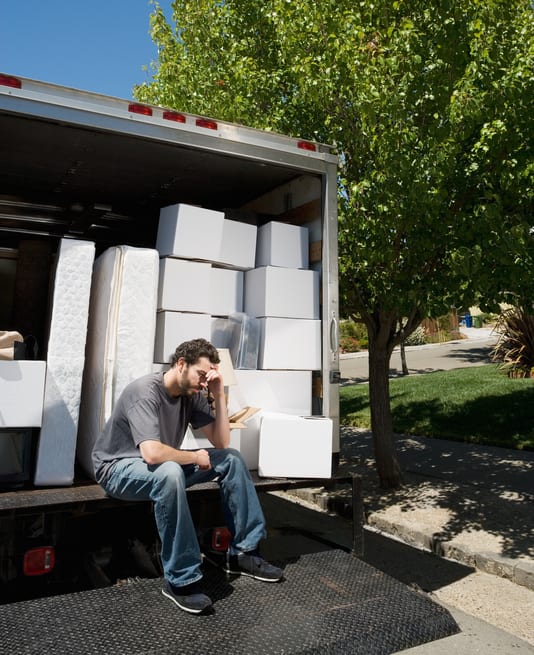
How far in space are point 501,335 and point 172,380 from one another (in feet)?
45.7

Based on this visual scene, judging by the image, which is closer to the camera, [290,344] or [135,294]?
[135,294]

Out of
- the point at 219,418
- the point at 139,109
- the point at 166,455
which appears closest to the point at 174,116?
the point at 139,109

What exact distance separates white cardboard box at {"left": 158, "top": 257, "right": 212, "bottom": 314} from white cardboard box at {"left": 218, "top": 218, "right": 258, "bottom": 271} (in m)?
0.28

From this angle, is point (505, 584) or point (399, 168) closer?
point (505, 584)

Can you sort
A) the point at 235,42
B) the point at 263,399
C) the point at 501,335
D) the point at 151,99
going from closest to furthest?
1. the point at 263,399
2. the point at 235,42
3. the point at 151,99
4. the point at 501,335

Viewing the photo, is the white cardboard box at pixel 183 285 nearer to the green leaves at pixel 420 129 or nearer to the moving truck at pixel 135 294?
the moving truck at pixel 135 294

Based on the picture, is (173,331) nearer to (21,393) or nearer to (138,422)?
(138,422)

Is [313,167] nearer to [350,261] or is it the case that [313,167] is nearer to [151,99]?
[350,261]

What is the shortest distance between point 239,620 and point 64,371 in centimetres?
167

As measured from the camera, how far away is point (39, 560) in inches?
131

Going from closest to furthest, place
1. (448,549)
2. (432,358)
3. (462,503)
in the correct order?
(448,549) → (462,503) → (432,358)

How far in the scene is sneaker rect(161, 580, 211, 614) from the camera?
3107mm

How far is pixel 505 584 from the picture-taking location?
191 inches

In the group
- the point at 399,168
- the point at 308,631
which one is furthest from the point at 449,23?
the point at 308,631
